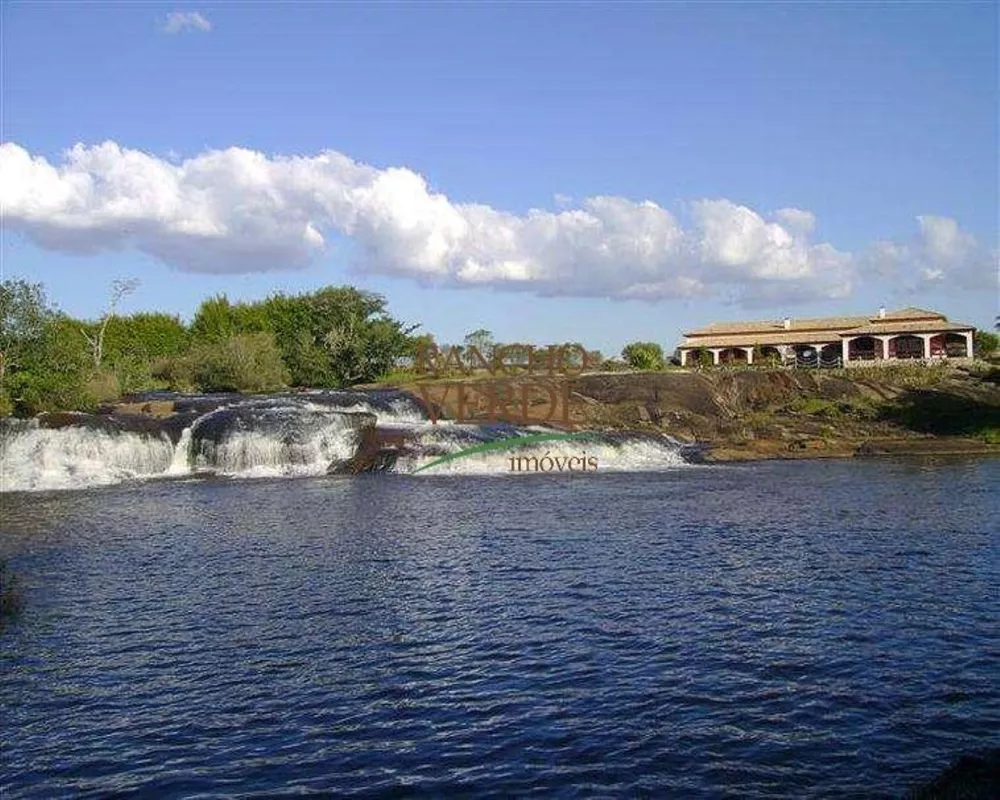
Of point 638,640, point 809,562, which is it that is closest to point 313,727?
point 638,640

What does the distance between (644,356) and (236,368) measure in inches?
1262

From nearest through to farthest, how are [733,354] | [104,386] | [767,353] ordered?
[104,386]
[767,353]
[733,354]

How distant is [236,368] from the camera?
72.4 metres

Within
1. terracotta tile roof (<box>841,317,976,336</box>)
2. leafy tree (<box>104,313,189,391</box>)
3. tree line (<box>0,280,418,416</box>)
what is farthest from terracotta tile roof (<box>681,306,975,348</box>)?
leafy tree (<box>104,313,189,391</box>)

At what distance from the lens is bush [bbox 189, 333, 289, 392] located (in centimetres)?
7256

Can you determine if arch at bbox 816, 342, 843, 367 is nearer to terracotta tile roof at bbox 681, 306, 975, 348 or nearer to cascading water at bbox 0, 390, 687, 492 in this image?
terracotta tile roof at bbox 681, 306, 975, 348

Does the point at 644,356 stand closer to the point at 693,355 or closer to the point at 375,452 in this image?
the point at 693,355

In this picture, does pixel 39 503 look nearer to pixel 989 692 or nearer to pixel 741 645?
pixel 741 645

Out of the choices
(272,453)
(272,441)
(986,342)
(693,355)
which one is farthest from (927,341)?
(272,453)

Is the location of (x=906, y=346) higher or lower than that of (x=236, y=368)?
higher

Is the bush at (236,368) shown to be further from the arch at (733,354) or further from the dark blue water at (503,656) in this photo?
the dark blue water at (503,656)

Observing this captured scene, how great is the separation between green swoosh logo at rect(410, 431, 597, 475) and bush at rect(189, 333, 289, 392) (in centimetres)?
3206

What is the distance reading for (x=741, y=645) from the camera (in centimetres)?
1532

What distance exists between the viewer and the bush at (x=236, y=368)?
238 feet
